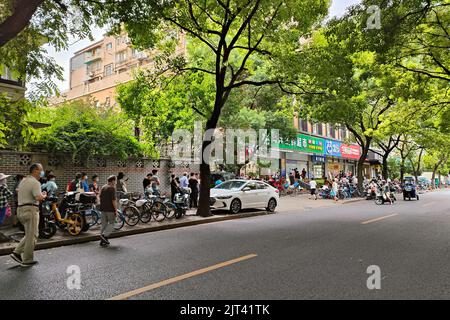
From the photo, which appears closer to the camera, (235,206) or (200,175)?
(200,175)

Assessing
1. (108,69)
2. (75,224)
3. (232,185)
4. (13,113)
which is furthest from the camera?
(108,69)

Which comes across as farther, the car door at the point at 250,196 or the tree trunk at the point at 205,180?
the car door at the point at 250,196

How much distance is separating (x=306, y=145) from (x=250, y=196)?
20912mm

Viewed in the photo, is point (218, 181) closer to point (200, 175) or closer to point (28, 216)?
point (200, 175)

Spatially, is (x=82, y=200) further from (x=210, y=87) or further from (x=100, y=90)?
(x=100, y=90)

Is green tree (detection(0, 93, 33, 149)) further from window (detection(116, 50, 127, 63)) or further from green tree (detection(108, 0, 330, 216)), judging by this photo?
window (detection(116, 50, 127, 63))

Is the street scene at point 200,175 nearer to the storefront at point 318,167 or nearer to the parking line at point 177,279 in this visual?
the parking line at point 177,279

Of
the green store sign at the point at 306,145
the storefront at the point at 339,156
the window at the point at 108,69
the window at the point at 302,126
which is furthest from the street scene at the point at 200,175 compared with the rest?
the window at the point at 108,69

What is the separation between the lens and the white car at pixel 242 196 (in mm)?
14812

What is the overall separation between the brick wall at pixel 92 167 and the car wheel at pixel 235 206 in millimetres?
5059

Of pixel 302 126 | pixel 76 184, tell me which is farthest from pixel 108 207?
pixel 302 126

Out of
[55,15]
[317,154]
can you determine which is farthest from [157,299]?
[317,154]

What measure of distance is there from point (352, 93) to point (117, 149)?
33.8ft

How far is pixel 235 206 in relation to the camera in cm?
1499
